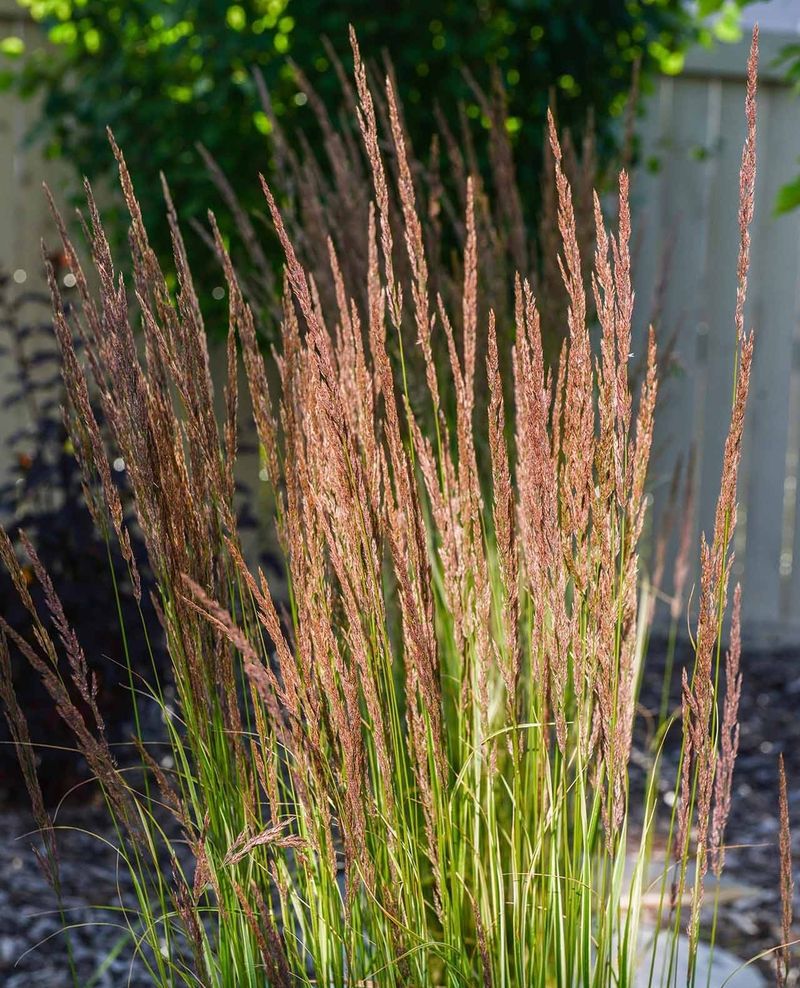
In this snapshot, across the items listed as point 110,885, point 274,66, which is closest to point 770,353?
point 274,66

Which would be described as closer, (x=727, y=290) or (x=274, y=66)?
(x=274, y=66)

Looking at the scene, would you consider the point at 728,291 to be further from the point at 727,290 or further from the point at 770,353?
the point at 770,353

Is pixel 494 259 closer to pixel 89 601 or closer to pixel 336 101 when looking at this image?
pixel 89 601

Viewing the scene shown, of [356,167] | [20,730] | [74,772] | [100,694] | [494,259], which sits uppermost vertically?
[356,167]

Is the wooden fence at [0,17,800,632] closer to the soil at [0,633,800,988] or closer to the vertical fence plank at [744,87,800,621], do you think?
the vertical fence plank at [744,87,800,621]

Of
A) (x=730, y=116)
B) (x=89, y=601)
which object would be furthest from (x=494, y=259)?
(x=730, y=116)

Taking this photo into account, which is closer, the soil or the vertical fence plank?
the soil

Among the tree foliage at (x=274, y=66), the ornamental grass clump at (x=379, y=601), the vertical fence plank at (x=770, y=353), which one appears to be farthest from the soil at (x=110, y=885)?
the tree foliage at (x=274, y=66)

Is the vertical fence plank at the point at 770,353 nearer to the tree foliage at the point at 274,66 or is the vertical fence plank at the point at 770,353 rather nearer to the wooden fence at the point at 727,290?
the wooden fence at the point at 727,290

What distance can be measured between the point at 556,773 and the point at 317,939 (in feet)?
1.00

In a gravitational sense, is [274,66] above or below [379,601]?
above

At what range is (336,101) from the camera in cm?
313

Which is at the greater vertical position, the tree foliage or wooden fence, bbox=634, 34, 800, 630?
the tree foliage

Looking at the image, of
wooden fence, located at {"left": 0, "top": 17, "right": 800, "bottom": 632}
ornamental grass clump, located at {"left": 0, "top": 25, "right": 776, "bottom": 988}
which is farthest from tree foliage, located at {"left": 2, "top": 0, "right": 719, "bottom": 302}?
ornamental grass clump, located at {"left": 0, "top": 25, "right": 776, "bottom": 988}
